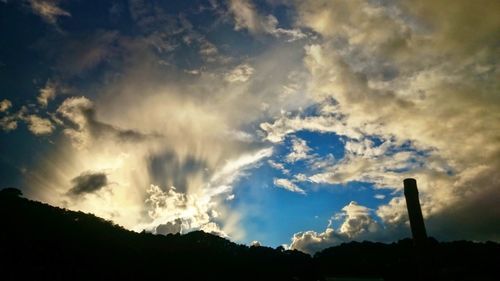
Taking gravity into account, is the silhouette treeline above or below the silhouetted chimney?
above

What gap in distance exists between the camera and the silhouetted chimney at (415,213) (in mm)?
10960

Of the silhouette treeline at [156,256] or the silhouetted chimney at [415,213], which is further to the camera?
the silhouette treeline at [156,256]

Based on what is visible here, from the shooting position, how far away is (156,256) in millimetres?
48188

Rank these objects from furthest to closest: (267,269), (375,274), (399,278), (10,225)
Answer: (267,269) → (10,225) → (375,274) → (399,278)

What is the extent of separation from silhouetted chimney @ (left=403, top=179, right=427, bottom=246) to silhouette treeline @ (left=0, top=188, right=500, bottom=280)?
15.3m

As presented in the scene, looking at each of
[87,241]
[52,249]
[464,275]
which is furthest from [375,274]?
[87,241]

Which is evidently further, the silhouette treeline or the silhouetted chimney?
the silhouette treeline

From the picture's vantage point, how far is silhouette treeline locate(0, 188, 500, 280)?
3359 cm

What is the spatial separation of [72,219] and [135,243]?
9.90 m

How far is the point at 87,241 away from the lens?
46688mm

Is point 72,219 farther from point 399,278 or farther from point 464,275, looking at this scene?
point 464,275

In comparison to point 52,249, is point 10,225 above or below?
above

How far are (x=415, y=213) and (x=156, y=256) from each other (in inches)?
1689

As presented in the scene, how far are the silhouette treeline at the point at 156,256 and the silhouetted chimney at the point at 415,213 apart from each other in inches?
601
